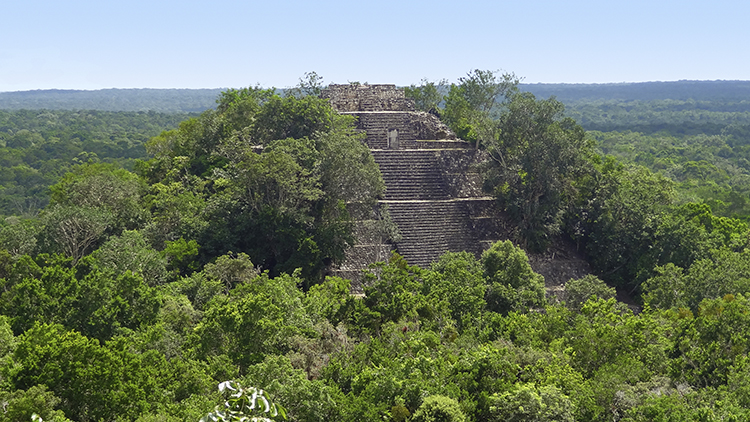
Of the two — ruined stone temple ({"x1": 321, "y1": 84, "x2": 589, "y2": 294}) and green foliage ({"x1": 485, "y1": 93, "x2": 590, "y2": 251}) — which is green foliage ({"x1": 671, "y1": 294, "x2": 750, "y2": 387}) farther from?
green foliage ({"x1": 485, "y1": 93, "x2": 590, "y2": 251})

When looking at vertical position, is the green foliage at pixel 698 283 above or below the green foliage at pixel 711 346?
below

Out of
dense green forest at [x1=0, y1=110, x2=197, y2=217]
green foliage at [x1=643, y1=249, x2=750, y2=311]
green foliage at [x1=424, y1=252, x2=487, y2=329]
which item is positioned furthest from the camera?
dense green forest at [x1=0, y1=110, x2=197, y2=217]

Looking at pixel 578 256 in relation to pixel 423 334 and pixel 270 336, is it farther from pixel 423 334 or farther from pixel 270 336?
pixel 270 336

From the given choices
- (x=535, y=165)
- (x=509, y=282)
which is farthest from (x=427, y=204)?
(x=509, y=282)

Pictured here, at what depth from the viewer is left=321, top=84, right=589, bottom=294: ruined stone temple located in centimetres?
2019

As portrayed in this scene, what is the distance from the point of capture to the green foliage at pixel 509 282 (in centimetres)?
1631

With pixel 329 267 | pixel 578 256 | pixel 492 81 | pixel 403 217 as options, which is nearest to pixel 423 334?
pixel 329 267

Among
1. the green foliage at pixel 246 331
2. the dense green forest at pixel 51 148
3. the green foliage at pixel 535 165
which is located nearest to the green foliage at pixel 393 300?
the green foliage at pixel 246 331

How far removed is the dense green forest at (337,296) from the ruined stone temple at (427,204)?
65cm

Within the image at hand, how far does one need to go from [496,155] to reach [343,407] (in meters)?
13.7

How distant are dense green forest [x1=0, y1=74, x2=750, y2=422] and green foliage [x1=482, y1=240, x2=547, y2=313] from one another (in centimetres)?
5

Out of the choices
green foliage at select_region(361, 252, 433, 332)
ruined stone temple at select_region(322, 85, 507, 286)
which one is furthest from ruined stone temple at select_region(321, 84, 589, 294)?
green foliage at select_region(361, 252, 433, 332)

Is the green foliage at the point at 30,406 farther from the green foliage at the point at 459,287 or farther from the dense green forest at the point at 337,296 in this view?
the green foliage at the point at 459,287

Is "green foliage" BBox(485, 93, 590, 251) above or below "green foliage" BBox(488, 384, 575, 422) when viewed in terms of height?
above
